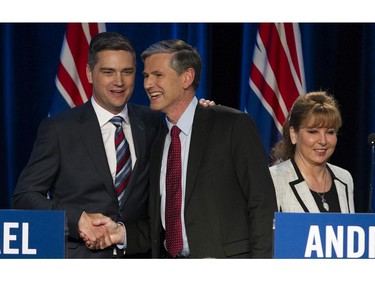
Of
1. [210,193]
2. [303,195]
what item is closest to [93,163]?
[210,193]

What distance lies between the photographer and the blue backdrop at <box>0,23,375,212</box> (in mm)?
4781

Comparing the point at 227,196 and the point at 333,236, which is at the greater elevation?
the point at 227,196

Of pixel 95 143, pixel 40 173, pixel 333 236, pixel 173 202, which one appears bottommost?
pixel 333 236

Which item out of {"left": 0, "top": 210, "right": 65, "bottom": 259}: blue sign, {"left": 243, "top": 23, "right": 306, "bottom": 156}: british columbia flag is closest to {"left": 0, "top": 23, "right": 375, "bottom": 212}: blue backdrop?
{"left": 243, "top": 23, "right": 306, "bottom": 156}: british columbia flag

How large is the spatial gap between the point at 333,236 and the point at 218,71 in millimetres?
2152

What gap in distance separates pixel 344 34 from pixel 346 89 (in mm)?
281

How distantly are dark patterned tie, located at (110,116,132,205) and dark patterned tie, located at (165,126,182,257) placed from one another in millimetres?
173

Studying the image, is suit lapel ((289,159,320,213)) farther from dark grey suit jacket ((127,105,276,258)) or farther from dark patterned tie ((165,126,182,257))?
dark patterned tie ((165,126,182,257))

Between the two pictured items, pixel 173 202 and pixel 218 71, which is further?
pixel 218 71

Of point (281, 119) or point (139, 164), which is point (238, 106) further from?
point (139, 164)

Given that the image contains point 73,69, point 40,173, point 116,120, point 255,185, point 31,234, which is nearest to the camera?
point 31,234

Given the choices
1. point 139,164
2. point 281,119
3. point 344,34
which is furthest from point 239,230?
point 344,34

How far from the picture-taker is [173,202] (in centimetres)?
321

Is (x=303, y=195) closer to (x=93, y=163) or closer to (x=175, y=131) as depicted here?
(x=175, y=131)
